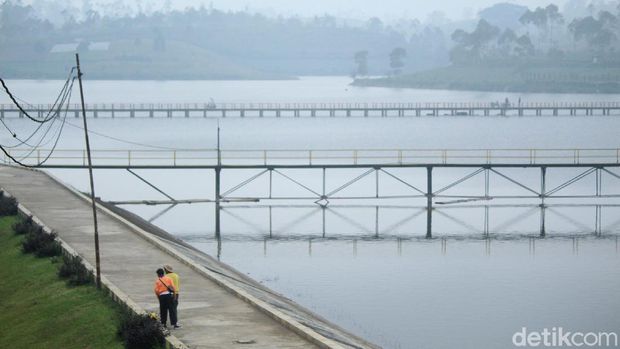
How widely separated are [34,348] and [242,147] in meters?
102

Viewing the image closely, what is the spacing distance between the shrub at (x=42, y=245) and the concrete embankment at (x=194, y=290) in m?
0.72

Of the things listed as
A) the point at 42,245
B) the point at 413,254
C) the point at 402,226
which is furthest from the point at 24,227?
the point at 402,226

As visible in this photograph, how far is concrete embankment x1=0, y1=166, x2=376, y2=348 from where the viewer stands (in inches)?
1299

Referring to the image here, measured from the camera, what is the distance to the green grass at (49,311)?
34.2 m

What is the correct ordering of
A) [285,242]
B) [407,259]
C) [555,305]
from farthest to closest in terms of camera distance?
[285,242], [407,259], [555,305]

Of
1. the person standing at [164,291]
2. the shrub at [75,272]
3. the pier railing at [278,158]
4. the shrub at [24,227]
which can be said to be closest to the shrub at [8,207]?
the shrub at [24,227]

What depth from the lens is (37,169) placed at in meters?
78.9

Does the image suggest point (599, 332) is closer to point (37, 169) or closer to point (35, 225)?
point (35, 225)

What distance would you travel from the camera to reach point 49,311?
123 ft

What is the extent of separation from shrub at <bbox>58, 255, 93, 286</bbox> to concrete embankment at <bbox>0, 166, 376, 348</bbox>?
63 centimetres

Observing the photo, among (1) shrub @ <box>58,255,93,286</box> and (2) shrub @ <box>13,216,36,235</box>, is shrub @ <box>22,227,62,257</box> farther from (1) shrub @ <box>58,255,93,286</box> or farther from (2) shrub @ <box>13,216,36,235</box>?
(1) shrub @ <box>58,255,93,286</box>

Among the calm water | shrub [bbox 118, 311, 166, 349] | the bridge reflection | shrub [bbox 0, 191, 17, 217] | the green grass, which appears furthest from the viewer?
the bridge reflection

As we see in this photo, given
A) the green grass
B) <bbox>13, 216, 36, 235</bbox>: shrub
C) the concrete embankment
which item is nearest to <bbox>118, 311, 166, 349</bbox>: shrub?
the concrete embankment

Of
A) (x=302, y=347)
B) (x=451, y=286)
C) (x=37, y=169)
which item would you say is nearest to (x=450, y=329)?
(x=451, y=286)
